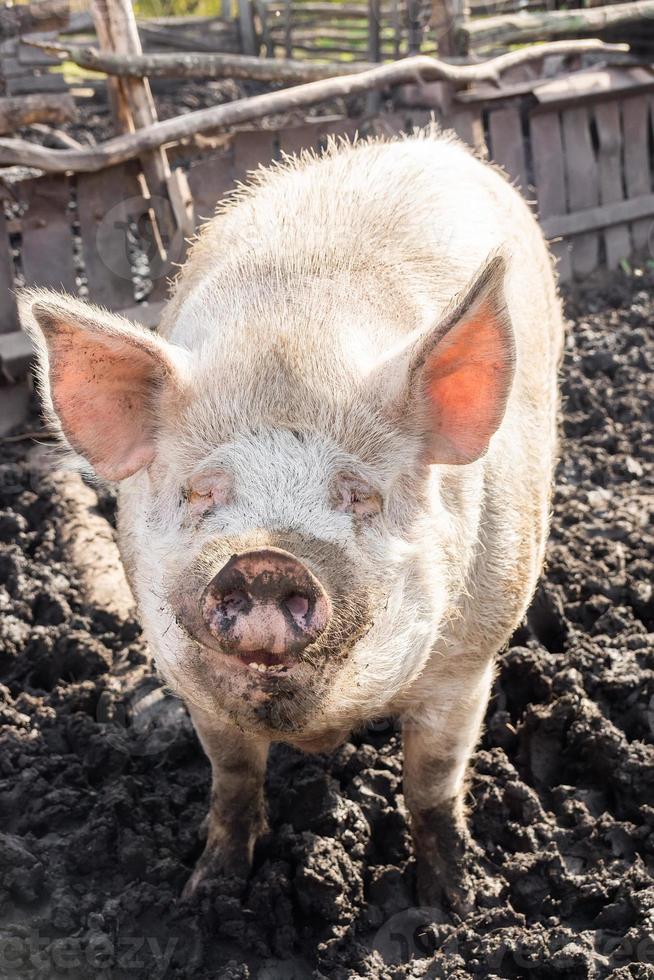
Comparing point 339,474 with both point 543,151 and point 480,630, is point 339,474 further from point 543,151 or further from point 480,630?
point 543,151

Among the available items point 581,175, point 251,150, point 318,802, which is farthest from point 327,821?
point 581,175

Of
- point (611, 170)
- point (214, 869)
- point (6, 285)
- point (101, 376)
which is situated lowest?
point (214, 869)

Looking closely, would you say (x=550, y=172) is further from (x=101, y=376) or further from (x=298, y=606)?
(x=298, y=606)

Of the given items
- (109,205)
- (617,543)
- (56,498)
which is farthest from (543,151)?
(56,498)

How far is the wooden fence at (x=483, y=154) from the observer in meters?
5.70

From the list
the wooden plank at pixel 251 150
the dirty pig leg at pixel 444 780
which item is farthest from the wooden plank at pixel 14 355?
the dirty pig leg at pixel 444 780

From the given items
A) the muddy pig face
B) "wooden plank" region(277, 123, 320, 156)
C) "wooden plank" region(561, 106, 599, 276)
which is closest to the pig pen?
the muddy pig face

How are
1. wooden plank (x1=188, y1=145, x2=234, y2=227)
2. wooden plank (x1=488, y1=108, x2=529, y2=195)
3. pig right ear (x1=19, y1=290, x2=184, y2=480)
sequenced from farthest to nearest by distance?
wooden plank (x1=488, y1=108, x2=529, y2=195) < wooden plank (x1=188, y1=145, x2=234, y2=227) < pig right ear (x1=19, y1=290, x2=184, y2=480)

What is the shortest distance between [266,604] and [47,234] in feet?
14.0

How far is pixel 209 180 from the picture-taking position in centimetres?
607

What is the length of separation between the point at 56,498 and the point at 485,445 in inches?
107

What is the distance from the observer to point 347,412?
240cm

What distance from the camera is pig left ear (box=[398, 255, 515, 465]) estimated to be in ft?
7.70

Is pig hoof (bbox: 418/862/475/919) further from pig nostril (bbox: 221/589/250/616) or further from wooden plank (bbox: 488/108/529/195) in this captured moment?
wooden plank (bbox: 488/108/529/195)
